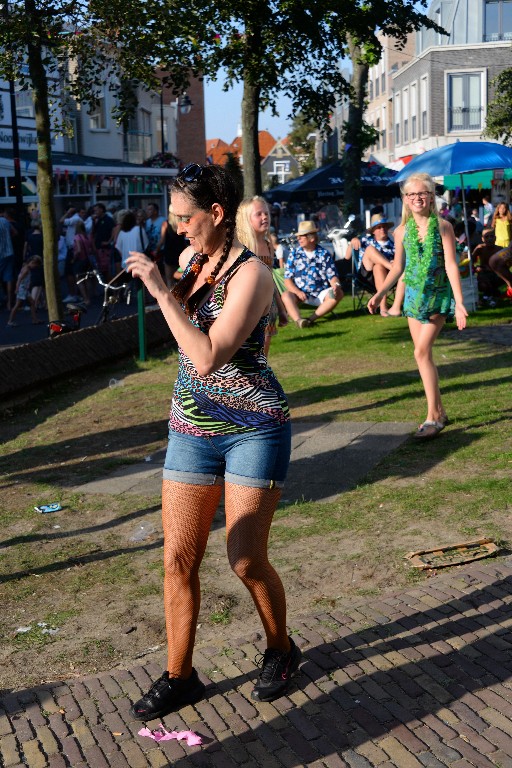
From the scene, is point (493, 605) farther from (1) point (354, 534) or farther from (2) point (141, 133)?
(2) point (141, 133)

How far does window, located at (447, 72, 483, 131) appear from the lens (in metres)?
49.5

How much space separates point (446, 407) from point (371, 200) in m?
25.7

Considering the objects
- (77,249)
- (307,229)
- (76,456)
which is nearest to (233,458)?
(76,456)

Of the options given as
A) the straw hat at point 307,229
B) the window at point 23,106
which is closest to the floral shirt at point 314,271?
the straw hat at point 307,229

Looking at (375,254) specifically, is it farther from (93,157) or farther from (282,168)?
(282,168)

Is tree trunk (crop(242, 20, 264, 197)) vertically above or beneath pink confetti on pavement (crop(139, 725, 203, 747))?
above

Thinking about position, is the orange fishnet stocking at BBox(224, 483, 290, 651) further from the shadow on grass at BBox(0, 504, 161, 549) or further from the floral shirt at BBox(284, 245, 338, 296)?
the floral shirt at BBox(284, 245, 338, 296)

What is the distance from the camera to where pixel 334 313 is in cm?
1580

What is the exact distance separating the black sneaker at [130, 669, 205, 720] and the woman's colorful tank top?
89 cm

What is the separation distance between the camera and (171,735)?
11.5ft

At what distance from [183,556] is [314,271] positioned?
10942mm

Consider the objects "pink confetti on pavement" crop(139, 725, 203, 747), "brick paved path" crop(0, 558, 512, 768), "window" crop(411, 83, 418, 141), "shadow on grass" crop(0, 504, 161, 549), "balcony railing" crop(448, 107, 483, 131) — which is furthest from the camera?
"window" crop(411, 83, 418, 141)

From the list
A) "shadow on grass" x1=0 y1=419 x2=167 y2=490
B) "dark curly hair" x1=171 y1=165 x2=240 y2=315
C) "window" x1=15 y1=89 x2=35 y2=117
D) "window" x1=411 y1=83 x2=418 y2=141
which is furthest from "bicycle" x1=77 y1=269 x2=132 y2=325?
"window" x1=411 y1=83 x2=418 y2=141

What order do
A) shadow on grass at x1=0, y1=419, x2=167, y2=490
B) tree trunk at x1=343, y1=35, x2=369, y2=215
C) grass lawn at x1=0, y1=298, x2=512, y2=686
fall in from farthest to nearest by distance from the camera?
tree trunk at x1=343, y1=35, x2=369, y2=215
shadow on grass at x1=0, y1=419, x2=167, y2=490
grass lawn at x1=0, y1=298, x2=512, y2=686
